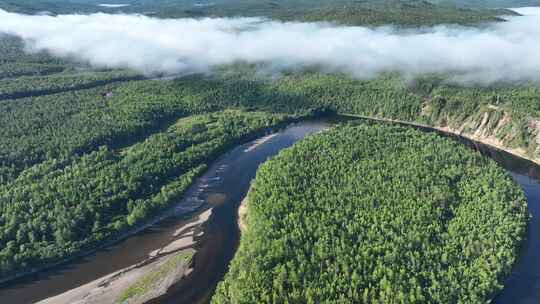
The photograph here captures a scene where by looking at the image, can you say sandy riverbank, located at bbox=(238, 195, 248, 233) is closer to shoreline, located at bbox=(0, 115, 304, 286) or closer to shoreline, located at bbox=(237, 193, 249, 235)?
shoreline, located at bbox=(237, 193, 249, 235)

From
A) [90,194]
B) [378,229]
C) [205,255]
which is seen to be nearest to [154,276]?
[205,255]

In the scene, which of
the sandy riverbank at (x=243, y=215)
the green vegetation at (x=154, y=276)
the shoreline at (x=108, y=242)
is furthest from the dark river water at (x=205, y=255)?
the green vegetation at (x=154, y=276)

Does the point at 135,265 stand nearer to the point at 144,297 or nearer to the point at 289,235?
the point at 144,297

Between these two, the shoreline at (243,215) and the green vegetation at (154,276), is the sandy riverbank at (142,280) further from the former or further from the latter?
the shoreline at (243,215)

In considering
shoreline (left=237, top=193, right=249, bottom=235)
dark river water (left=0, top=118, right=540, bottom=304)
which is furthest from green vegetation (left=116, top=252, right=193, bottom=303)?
shoreline (left=237, top=193, right=249, bottom=235)

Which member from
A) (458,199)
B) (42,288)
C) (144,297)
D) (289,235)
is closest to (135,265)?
(144,297)
